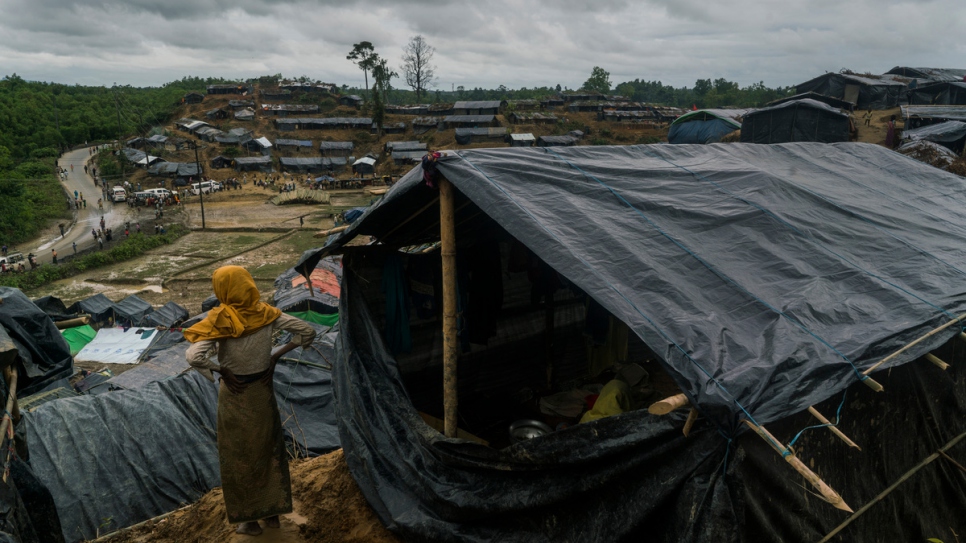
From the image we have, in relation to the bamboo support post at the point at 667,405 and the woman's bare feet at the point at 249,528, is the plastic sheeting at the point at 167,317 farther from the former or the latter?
the bamboo support post at the point at 667,405

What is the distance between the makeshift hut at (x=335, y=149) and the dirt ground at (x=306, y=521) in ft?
159

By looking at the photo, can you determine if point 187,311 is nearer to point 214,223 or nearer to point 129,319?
point 129,319

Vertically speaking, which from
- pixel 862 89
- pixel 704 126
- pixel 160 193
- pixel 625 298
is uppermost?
pixel 862 89

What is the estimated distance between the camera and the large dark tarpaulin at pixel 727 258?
9.73 ft

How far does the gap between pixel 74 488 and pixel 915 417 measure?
7.26 metres

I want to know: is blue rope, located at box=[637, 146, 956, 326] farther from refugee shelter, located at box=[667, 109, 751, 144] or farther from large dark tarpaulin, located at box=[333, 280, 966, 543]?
refugee shelter, located at box=[667, 109, 751, 144]

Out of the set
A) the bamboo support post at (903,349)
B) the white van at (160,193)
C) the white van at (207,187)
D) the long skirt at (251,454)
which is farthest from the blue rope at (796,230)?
the white van at (207,187)

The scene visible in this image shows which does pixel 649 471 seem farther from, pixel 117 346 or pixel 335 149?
pixel 335 149

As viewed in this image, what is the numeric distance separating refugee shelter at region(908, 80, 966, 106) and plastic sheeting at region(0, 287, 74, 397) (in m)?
37.7

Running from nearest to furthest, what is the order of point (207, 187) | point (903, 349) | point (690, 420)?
point (690, 420), point (903, 349), point (207, 187)

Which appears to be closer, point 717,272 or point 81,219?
point 717,272

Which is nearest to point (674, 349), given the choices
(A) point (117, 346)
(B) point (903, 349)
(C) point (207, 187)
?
(B) point (903, 349)

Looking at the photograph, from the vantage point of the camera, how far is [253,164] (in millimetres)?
45562

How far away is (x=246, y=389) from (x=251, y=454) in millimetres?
481
